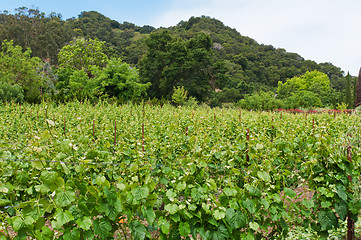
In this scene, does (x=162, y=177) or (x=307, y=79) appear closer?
(x=162, y=177)

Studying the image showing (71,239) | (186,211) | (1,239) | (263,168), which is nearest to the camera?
(1,239)

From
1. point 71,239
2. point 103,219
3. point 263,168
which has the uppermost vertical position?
point 263,168

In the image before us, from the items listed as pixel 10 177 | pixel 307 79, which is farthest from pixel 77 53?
pixel 307 79

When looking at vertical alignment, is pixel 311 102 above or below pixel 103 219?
above

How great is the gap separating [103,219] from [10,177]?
1.07 meters

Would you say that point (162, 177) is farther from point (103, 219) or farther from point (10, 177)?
point (10, 177)

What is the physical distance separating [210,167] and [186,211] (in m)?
0.85

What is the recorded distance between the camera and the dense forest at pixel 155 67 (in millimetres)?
19828

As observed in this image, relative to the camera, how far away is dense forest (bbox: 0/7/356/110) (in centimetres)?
1983

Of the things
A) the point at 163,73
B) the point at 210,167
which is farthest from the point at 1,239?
the point at 163,73

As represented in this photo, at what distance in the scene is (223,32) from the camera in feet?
208

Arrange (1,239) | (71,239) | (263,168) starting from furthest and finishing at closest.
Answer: (263,168)
(71,239)
(1,239)

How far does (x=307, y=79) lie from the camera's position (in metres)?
51.2

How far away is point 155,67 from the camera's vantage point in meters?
27.3
